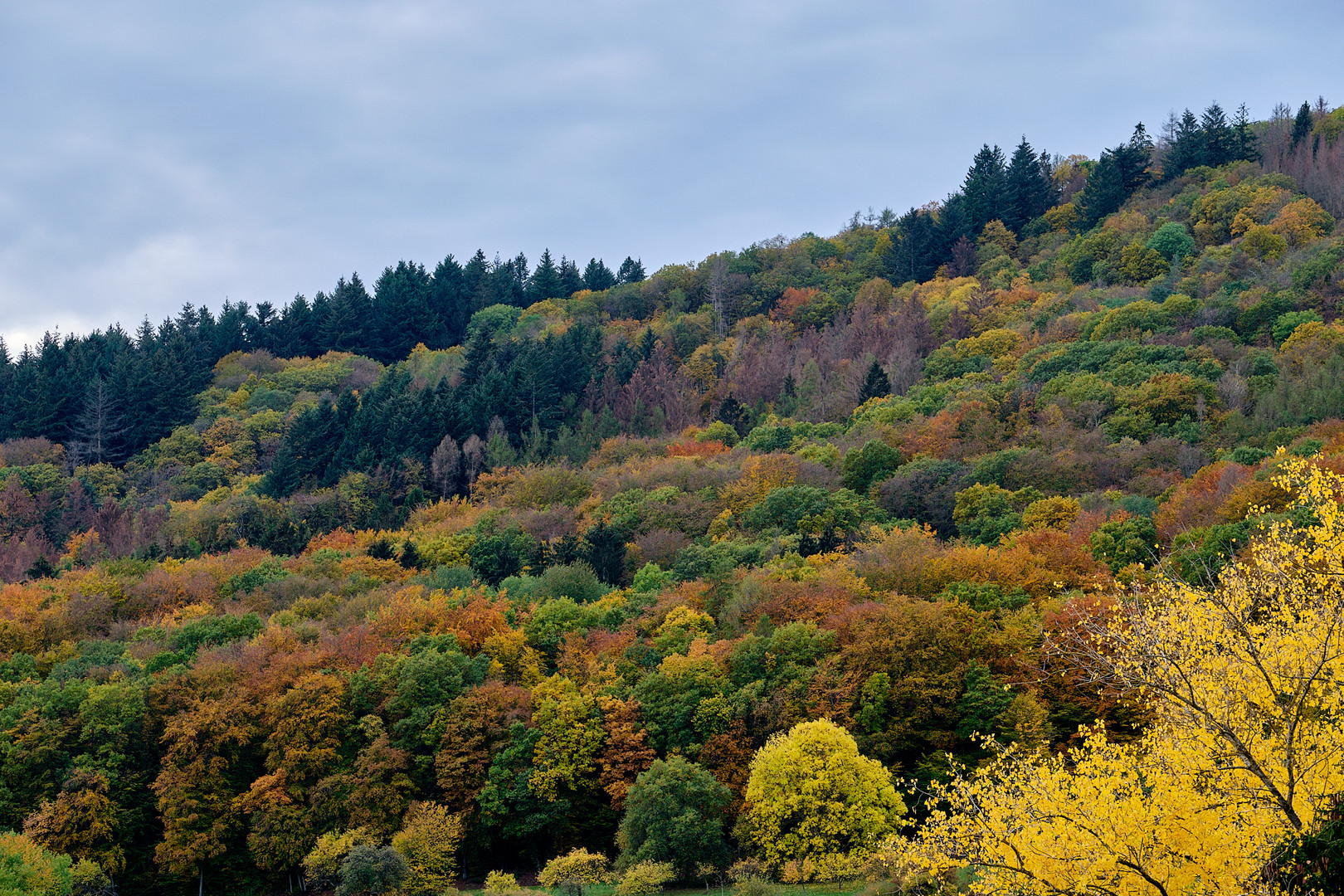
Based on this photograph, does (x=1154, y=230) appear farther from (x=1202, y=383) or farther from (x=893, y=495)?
(x=893, y=495)

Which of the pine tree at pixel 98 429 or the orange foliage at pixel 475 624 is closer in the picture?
the orange foliage at pixel 475 624

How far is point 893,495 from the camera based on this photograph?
5928cm

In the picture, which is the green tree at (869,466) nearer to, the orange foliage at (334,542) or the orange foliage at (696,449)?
the orange foliage at (696,449)

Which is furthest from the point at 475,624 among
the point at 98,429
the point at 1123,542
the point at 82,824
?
the point at 98,429

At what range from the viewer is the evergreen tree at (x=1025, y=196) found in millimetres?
111125

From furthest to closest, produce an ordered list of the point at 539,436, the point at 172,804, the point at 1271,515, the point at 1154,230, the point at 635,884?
the point at 1154,230 < the point at 539,436 < the point at 172,804 < the point at 1271,515 < the point at 635,884

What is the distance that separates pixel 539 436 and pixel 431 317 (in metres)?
46.9

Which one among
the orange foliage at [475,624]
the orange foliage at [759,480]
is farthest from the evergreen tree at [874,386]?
the orange foliage at [475,624]

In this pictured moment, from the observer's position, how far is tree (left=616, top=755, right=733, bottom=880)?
116 ft

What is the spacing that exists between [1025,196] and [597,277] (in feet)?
185

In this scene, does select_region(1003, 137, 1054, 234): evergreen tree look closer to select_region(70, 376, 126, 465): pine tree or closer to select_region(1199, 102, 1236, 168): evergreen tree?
select_region(1199, 102, 1236, 168): evergreen tree

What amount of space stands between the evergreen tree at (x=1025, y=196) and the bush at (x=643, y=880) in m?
91.7

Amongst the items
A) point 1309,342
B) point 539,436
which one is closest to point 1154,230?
point 1309,342

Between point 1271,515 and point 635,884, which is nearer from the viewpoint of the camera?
point 635,884
